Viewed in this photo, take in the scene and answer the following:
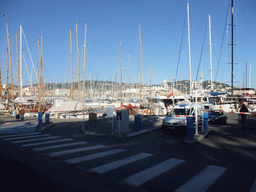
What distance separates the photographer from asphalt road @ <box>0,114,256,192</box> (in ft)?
18.6

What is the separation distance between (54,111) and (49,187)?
1025 inches

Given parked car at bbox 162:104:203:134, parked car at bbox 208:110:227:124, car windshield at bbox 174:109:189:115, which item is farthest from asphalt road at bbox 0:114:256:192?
parked car at bbox 208:110:227:124

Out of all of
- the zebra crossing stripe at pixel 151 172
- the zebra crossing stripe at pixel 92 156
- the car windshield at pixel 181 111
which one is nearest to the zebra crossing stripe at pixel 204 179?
the zebra crossing stripe at pixel 151 172

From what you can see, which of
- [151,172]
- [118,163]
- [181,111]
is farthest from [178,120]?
[151,172]

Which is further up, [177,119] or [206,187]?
[177,119]

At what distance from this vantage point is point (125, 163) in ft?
25.1

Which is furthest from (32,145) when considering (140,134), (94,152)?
(140,134)

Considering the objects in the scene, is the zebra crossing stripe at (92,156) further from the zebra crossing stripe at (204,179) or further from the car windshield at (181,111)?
the car windshield at (181,111)

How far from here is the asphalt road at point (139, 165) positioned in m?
5.66

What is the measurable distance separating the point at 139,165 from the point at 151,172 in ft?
2.75

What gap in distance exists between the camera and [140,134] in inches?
556

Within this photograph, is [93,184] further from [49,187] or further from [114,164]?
[114,164]

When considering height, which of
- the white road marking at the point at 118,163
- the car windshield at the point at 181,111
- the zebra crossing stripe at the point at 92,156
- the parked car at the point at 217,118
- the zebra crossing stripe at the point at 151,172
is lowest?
the zebra crossing stripe at the point at 92,156

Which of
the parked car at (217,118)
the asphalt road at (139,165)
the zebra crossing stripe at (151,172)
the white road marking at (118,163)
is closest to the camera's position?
the asphalt road at (139,165)
